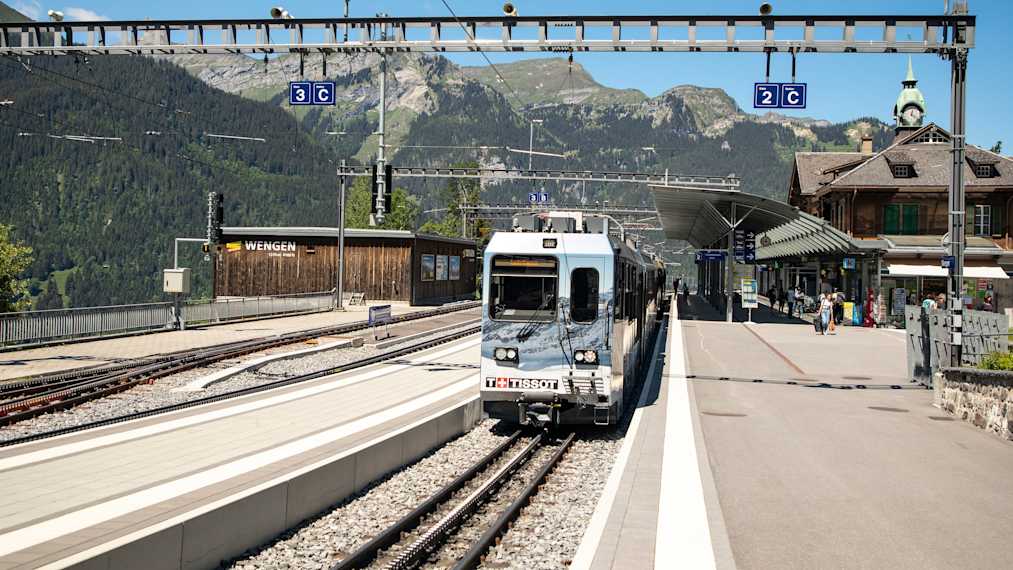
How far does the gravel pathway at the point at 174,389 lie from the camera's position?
526 inches

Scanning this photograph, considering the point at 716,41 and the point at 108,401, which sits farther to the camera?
the point at 716,41

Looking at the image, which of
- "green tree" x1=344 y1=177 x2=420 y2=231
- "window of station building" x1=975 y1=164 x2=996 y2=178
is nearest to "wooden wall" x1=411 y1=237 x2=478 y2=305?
"window of station building" x1=975 y1=164 x2=996 y2=178

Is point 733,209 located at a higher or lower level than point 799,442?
higher

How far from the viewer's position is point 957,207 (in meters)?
16.6

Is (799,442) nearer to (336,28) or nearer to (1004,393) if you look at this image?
(1004,393)

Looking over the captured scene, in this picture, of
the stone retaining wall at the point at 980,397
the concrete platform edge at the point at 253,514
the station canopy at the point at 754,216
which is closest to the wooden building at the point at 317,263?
the station canopy at the point at 754,216

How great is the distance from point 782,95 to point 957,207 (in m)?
3.93

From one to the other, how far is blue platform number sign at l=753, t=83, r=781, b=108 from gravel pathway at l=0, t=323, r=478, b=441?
11.6m

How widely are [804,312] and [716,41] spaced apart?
33.0 m

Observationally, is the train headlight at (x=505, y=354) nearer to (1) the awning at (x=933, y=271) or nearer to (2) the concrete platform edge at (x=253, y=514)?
(2) the concrete platform edge at (x=253, y=514)

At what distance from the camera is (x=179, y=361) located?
2038 cm

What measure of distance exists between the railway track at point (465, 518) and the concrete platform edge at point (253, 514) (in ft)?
3.23

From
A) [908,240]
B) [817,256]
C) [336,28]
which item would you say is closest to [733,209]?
[817,256]

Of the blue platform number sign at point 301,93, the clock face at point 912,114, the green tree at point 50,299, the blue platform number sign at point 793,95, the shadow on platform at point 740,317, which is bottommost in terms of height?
the green tree at point 50,299
